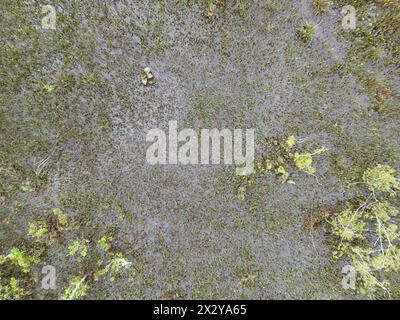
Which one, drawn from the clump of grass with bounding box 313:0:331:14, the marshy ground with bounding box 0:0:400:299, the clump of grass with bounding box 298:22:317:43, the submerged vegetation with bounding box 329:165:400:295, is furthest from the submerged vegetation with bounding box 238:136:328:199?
the clump of grass with bounding box 313:0:331:14

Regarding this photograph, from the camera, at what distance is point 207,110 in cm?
374

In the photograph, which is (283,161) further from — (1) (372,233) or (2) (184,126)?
(1) (372,233)

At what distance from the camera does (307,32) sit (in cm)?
361

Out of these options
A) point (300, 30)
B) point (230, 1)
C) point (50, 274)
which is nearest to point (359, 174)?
point (300, 30)

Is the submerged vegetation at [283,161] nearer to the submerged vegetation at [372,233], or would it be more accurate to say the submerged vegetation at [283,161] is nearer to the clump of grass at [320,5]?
the submerged vegetation at [372,233]

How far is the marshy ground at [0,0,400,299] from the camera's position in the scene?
12.0 ft

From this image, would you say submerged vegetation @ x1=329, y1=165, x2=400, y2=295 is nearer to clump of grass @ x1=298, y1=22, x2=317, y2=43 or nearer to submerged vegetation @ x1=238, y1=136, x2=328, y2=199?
submerged vegetation @ x1=238, y1=136, x2=328, y2=199

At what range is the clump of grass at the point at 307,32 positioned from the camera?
361cm

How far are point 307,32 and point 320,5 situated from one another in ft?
1.49

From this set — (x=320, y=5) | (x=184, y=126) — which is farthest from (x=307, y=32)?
(x=184, y=126)

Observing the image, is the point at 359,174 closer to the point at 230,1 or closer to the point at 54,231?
the point at 230,1
